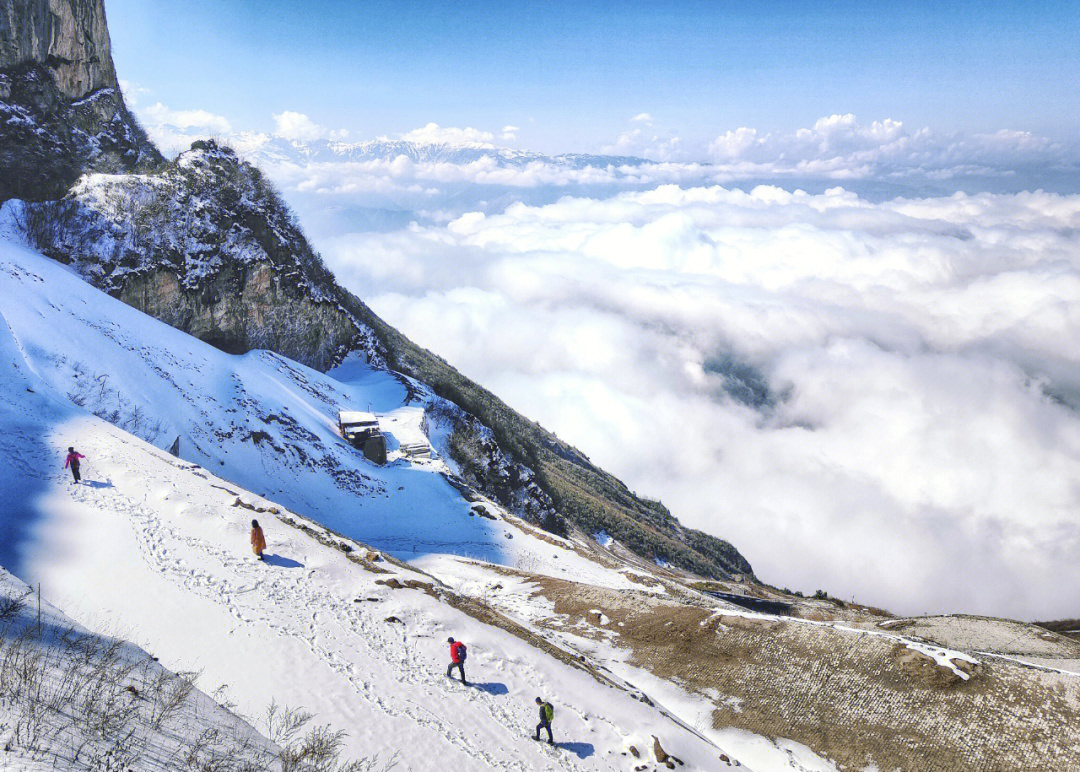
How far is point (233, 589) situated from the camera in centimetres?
1878

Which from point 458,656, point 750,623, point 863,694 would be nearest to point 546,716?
point 458,656

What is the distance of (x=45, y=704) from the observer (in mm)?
8766

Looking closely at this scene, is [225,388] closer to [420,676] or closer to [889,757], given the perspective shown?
[420,676]

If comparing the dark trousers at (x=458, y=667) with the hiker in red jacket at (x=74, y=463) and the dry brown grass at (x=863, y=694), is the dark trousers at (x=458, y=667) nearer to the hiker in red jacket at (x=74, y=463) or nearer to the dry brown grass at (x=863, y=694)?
the dry brown grass at (x=863, y=694)

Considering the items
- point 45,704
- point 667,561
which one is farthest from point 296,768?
point 667,561

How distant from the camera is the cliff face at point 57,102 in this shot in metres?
54.2

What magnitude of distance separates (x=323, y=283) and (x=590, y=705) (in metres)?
62.5

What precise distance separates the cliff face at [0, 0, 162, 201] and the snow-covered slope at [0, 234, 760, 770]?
22.7 m

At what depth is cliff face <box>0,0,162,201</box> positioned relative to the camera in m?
54.2

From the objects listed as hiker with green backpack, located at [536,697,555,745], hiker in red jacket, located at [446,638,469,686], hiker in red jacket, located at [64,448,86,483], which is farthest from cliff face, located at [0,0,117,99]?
hiker with green backpack, located at [536,697,555,745]

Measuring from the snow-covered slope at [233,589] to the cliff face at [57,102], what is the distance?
22.7 m

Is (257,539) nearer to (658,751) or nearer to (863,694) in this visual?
(658,751)

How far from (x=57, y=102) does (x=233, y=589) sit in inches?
2692

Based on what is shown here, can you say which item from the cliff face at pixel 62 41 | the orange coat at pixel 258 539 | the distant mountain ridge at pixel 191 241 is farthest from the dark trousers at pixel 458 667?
the cliff face at pixel 62 41
